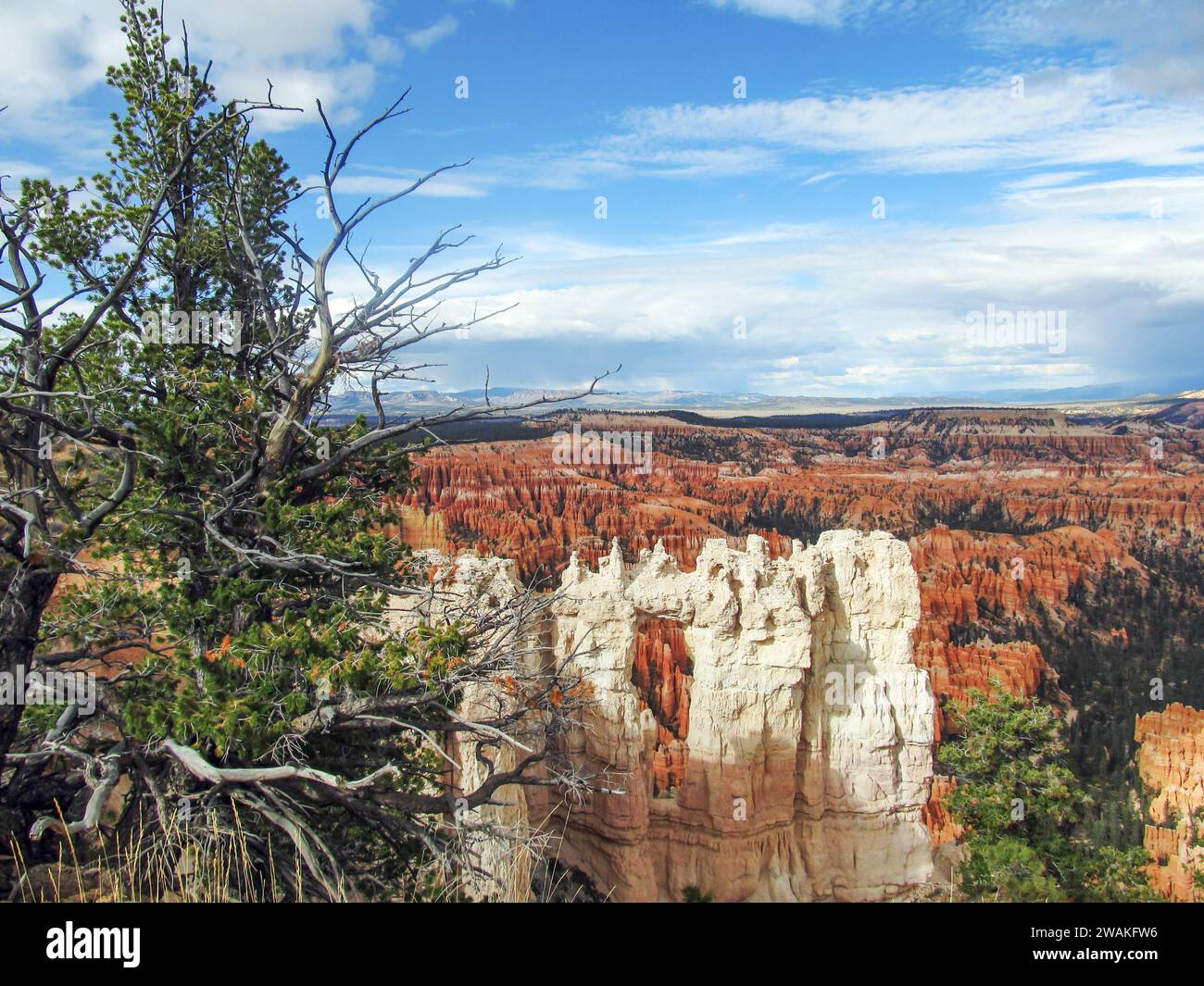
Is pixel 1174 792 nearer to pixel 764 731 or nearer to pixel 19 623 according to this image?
pixel 764 731

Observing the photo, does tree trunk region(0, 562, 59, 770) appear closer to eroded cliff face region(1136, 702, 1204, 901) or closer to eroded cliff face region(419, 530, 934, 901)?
eroded cliff face region(419, 530, 934, 901)

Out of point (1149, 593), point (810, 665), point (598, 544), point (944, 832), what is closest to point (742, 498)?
point (598, 544)

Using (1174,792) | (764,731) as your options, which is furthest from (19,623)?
(1174,792)

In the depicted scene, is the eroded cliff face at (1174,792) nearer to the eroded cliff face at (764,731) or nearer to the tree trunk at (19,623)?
the eroded cliff face at (764,731)

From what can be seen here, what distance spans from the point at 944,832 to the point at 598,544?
2337 centimetres

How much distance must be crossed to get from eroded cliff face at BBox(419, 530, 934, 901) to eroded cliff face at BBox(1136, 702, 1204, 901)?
25.5ft

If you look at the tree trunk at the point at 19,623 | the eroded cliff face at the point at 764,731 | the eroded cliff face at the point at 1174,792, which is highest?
the tree trunk at the point at 19,623

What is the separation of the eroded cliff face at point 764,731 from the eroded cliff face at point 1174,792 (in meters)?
7.78

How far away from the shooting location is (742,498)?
64.2 meters

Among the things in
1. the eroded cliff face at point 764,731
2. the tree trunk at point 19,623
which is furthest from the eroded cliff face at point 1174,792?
the tree trunk at point 19,623

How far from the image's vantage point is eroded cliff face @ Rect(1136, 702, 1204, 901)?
60.5 ft

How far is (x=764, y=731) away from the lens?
1416 cm

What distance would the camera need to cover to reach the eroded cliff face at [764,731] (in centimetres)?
1341
